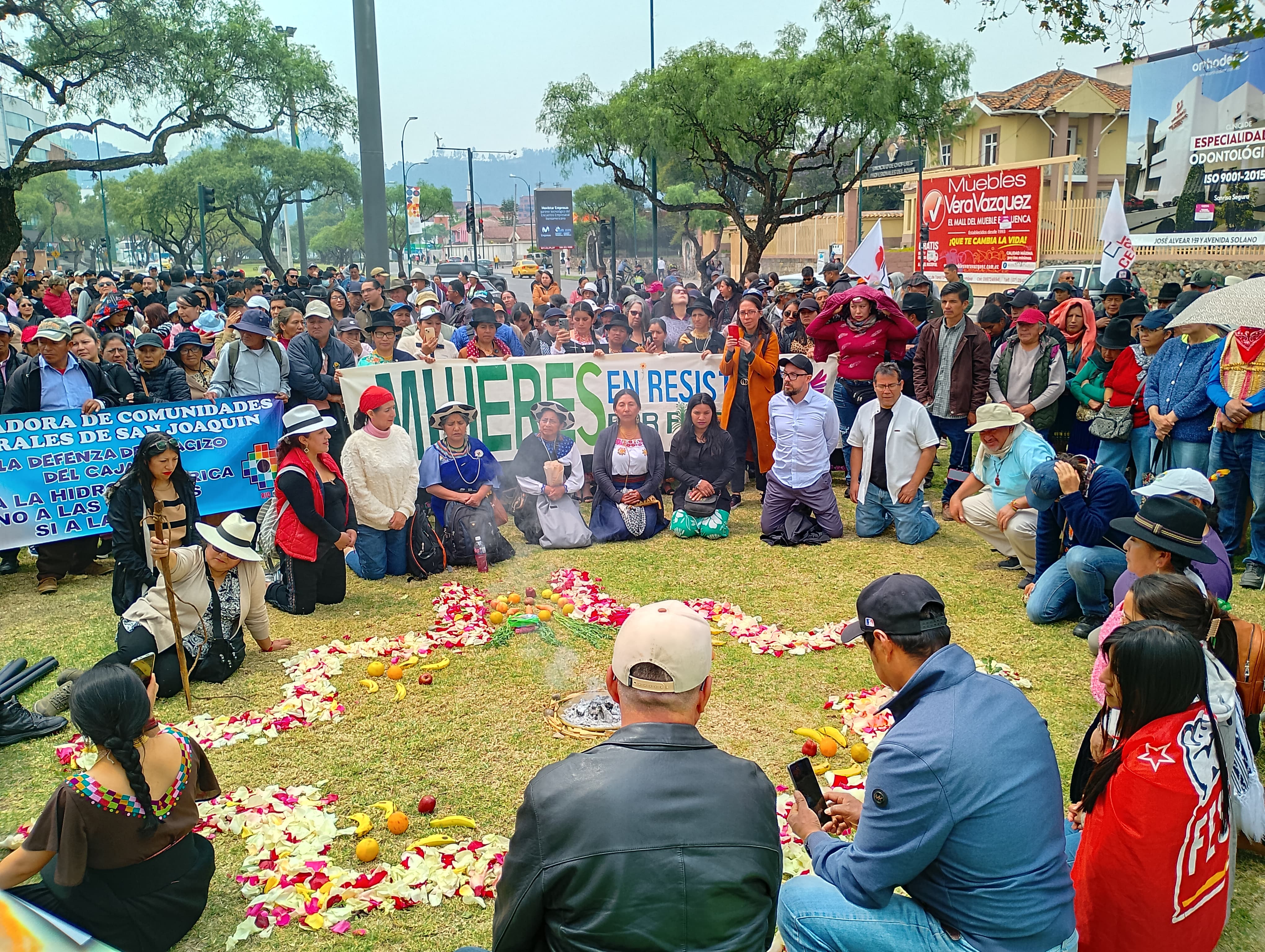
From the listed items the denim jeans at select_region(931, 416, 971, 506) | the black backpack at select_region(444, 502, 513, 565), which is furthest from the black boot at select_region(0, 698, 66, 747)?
the denim jeans at select_region(931, 416, 971, 506)

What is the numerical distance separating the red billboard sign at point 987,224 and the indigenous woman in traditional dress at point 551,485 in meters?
24.8

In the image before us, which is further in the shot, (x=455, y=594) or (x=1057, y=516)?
(x=455, y=594)

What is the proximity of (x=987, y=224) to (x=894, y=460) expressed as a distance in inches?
1100

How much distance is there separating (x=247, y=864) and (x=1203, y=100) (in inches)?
1193

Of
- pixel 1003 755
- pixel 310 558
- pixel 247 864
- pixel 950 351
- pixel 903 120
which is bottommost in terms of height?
pixel 247 864

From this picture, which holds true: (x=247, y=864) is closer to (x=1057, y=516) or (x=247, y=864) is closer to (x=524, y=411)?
(x=1057, y=516)

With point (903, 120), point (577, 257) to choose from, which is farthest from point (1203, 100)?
point (577, 257)

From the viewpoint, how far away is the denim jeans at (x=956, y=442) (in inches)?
388

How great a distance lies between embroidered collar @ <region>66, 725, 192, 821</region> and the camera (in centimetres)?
351

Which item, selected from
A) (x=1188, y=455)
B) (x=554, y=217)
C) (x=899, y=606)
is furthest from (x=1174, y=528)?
(x=554, y=217)

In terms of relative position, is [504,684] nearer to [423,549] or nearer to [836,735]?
[836,735]

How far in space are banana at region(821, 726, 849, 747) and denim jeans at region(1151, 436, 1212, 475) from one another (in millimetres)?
4362

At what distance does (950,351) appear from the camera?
9.71 meters

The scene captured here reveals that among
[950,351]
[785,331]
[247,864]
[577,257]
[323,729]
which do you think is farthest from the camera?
[577,257]
